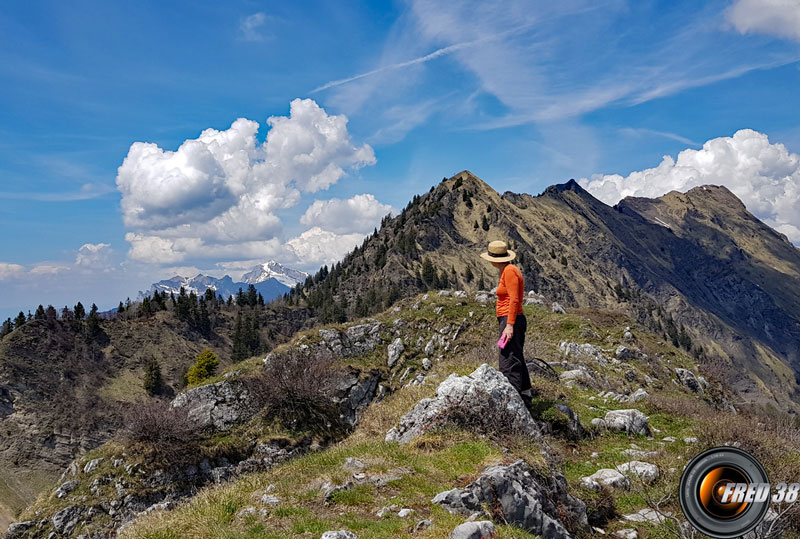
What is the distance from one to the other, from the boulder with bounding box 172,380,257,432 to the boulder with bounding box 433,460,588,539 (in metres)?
32.9

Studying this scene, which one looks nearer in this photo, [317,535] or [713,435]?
[317,535]

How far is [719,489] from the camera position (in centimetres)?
428

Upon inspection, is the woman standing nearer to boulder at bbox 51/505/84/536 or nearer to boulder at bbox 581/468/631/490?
boulder at bbox 581/468/631/490

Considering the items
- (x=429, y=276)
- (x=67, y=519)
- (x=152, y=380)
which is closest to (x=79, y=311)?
(x=152, y=380)

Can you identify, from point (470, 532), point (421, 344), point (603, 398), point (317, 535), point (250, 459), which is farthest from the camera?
point (421, 344)

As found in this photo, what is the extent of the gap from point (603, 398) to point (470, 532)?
1480cm

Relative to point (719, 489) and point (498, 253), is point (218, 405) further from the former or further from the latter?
point (719, 489)

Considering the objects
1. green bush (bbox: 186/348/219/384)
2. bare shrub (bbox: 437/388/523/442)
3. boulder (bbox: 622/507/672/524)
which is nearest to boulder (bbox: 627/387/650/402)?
boulder (bbox: 622/507/672/524)

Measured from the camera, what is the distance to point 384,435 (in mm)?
12312

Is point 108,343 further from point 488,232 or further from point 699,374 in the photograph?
point 699,374

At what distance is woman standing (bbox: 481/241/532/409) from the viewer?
12052mm

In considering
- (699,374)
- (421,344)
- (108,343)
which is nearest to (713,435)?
(699,374)

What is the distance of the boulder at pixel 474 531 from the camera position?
239 inches

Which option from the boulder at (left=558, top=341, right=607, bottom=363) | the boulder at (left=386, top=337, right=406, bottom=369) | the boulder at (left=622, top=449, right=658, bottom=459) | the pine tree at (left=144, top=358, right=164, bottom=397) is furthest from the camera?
the pine tree at (left=144, top=358, right=164, bottom=397)
